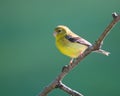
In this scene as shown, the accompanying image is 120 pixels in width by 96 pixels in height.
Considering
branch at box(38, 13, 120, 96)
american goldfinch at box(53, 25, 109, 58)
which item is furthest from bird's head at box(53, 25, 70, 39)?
branch at box(38, 13, 120, 96)

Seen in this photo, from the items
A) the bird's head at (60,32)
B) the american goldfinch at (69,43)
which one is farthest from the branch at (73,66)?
the bird's head at (60,32)

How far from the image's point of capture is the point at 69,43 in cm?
168

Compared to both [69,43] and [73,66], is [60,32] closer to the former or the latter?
[69,43]

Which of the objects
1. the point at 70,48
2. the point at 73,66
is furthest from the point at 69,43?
the point at 73,66

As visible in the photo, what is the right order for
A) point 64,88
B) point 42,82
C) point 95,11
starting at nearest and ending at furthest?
point 64,88, point 42,82, point 95,11

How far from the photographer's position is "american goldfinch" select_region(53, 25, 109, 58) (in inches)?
61.7

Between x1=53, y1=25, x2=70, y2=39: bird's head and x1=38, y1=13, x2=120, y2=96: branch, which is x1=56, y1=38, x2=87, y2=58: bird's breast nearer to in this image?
x1=53, y1=25, x2=70, y2=39: bird's head

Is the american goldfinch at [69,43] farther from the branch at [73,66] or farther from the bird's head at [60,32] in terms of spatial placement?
the branch at [73,66]

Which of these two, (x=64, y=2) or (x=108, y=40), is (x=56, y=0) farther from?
(x=108, y=40)

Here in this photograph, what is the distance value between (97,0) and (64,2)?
26cm

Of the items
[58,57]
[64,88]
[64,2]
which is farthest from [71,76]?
[64,88]

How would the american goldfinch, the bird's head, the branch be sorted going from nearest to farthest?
the branch, the american goldfinch, the bird's head

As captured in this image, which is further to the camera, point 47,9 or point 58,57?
point 47,9

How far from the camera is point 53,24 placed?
3367 millimetres
